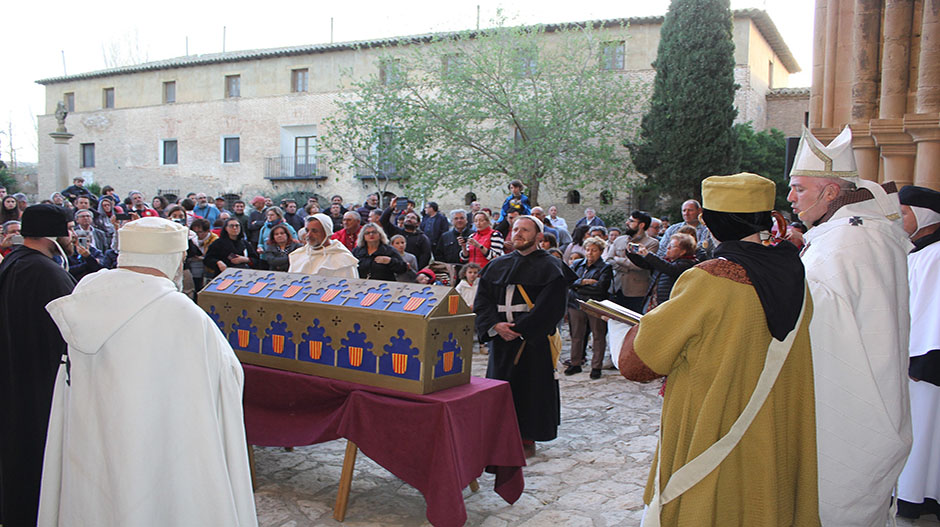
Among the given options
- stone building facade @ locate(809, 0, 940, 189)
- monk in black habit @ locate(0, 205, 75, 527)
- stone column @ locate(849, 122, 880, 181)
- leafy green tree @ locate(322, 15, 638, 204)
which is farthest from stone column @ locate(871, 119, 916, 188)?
leafy green tree @ locate(322, 15, 638, 204)

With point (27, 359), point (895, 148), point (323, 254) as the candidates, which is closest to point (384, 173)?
point (323, 254)

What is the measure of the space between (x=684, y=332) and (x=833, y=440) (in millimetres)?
857

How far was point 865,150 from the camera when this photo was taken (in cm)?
720

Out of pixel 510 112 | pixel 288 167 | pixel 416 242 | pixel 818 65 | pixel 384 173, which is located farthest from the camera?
pixel 288 167

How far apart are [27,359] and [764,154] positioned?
22765mm

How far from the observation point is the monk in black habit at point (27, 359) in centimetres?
354

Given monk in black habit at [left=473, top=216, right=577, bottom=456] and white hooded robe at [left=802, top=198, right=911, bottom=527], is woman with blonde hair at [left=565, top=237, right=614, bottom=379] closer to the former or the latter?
monk in black habit at [left=473, top=216, right=577, bottom=456]

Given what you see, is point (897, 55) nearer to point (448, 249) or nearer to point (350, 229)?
point (350, 229)

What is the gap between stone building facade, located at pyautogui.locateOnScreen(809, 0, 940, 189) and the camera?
6043mm

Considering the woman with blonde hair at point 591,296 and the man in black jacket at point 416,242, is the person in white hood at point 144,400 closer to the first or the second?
the woman with blonde hair at point 591,296

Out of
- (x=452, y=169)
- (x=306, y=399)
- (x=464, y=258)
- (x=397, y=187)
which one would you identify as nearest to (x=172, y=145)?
(x=397, y=187)

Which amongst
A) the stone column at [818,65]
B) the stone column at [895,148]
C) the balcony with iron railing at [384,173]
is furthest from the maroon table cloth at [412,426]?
the balcony with iron railing at [384,173]

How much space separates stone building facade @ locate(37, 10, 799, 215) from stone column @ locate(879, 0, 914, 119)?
17954 millimetres

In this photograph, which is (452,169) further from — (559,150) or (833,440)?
(833,440)
